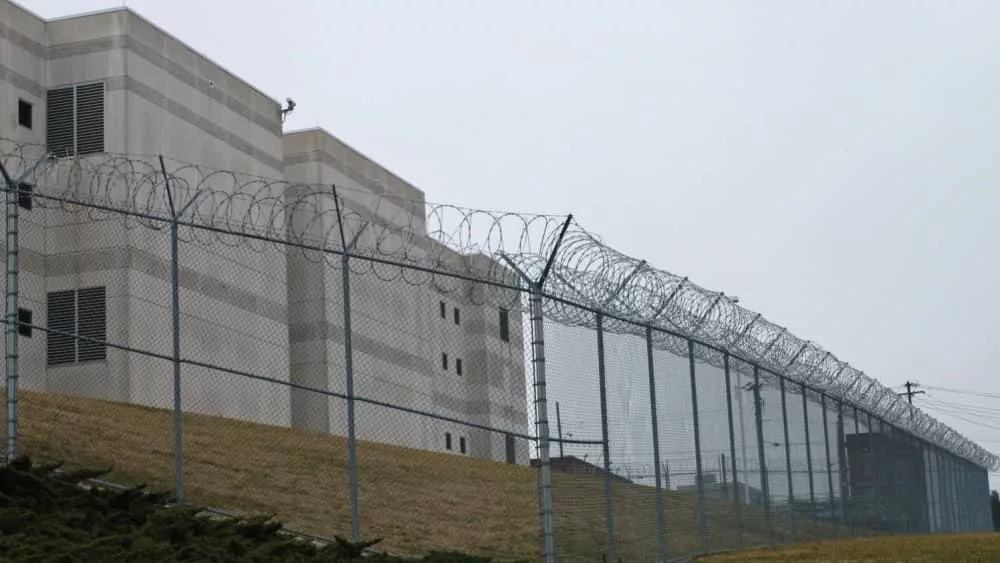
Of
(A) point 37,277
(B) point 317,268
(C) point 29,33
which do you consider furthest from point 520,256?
(B) point 317,268

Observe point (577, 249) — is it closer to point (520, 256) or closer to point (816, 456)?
point (520, 256)

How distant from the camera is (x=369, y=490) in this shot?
2581cm

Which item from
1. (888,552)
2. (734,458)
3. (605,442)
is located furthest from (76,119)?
(605,442)

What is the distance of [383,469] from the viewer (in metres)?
28.7

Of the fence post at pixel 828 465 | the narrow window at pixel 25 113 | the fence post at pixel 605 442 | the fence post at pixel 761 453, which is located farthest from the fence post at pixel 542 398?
the narrow window at pixel 25 113

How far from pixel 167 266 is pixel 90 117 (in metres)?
4.33

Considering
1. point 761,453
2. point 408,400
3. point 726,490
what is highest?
point 408,400

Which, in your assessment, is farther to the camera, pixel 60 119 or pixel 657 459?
pixel 60 119

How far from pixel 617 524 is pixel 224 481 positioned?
6227 mm

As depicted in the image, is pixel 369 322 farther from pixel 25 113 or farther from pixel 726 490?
pixel 726 490

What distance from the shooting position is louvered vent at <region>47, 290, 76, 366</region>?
132 ft

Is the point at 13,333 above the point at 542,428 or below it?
above

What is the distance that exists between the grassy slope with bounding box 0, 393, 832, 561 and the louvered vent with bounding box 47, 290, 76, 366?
965 cm

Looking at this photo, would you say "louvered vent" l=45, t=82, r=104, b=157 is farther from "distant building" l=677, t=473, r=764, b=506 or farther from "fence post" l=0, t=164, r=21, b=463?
"fence post" l=0, t=164, r=21, b=463
